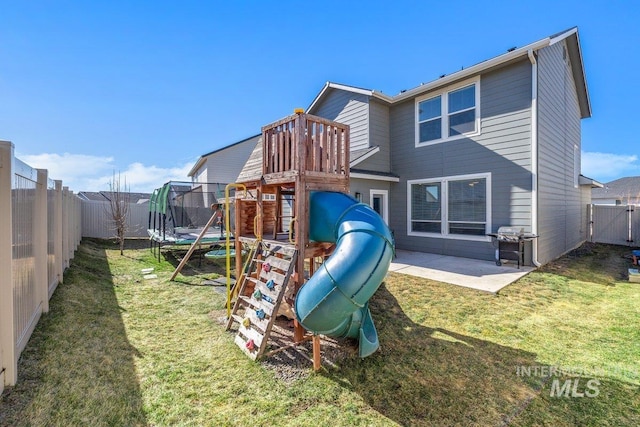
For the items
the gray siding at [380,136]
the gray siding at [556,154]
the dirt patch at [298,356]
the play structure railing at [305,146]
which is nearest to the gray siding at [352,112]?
the gray siding at [380,136]

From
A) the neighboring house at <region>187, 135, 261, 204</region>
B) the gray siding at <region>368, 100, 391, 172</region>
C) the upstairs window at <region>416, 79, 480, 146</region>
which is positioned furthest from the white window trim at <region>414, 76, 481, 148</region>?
the neighboring house at <region>187, 135, 261, 204</region>

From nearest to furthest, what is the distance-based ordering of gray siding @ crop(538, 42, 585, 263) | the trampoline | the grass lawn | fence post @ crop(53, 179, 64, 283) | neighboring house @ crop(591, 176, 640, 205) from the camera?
the grass lawn, fence post @ crop(53, 179, 64, 283), gray siding @ crop(538, 42, 585, 263), the trampoline, neighboring house @ crop(591, 176, 640, 205)

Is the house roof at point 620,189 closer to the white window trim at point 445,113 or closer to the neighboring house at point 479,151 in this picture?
the neighboring house at point 479,151

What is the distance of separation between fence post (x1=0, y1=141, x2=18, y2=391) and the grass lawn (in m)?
0.24

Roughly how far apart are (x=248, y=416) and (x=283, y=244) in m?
2.11

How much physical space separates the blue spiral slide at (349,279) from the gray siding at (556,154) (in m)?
7.33

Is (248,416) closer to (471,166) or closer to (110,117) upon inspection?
(471,166)

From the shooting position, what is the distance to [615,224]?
12719 mm

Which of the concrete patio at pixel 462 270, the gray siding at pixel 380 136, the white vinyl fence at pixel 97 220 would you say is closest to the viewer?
the concrete patio at pixel 462 270

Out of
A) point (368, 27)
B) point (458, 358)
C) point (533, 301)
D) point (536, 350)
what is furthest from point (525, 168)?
point (368, 27)

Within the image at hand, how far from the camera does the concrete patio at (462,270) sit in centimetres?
636

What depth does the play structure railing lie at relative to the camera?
3.90 metres

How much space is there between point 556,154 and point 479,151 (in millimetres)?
2963

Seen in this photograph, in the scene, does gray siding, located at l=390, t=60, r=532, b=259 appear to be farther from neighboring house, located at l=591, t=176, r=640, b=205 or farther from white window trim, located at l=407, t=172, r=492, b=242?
neighboring house, located at l=591, t=176, r=640, b=205
